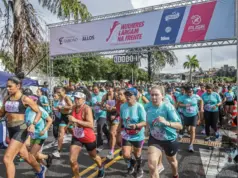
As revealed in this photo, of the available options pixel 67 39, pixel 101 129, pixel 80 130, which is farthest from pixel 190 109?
pixel 67 39

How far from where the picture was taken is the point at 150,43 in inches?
421

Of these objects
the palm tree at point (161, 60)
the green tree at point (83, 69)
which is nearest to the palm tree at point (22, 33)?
the green tree at point (83, 69)

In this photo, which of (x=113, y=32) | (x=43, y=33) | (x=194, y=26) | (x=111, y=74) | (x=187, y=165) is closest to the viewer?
(x=187, y=165)

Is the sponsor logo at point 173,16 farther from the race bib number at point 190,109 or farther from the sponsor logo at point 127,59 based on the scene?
the race bib number at point 190,109

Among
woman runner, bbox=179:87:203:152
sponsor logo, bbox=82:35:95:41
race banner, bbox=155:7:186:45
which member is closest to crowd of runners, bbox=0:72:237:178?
woman runner, bbox=179:87:203:152

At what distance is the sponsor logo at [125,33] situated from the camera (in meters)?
10.9

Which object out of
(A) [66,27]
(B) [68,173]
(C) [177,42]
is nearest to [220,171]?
(B) [68,173]

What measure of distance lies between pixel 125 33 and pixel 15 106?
25.3ft

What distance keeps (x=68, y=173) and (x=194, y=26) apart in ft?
23.2

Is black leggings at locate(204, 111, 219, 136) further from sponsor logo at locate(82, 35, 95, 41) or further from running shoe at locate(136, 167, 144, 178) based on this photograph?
sponsor logo at locate(82, 35, 95, 41)

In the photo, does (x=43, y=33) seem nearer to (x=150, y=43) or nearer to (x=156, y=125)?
(x=150, y=43)

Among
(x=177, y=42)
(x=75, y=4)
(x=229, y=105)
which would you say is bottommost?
(x=229, y=105)

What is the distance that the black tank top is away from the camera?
4.26 metres

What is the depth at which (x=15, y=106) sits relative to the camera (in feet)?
14.0
